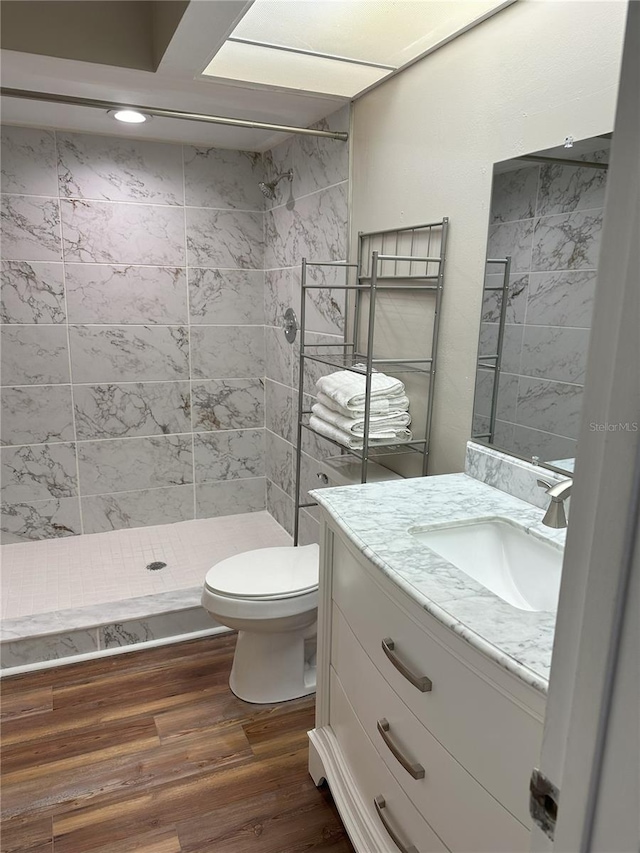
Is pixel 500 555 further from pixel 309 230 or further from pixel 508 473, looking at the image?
pixel 309 230

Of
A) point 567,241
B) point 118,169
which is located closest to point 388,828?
point 567,241

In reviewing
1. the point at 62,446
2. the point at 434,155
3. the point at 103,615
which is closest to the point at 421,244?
the point at 434,155

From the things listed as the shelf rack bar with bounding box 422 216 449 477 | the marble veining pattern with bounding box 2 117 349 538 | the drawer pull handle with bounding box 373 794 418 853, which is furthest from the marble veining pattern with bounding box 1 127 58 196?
the drawer pull handle with bounding box 373 794 418 853

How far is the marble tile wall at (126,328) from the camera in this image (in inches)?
117

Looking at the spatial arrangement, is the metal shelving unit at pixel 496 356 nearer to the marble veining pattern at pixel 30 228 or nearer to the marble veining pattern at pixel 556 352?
the marble veining pattern at pixel 556 352

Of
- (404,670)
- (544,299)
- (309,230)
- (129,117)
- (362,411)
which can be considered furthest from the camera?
(309,230)

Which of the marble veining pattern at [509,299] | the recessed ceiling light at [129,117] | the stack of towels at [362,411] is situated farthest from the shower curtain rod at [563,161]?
the recessed ceiling light at [129,117]

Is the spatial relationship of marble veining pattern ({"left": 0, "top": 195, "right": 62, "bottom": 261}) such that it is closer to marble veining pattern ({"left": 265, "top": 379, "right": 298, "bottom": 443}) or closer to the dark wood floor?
marble veining pattern ({"left": 265, "top": 379, "right": 298, "bottom": 443})

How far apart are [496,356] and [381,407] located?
1.52 ft

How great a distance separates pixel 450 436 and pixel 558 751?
1.39 metres

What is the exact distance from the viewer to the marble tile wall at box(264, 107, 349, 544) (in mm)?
2529

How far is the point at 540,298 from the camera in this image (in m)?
1.49

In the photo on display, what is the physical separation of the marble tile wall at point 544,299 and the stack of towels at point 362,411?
39 centimetres

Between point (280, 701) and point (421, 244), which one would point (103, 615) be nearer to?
point (280, 701)
